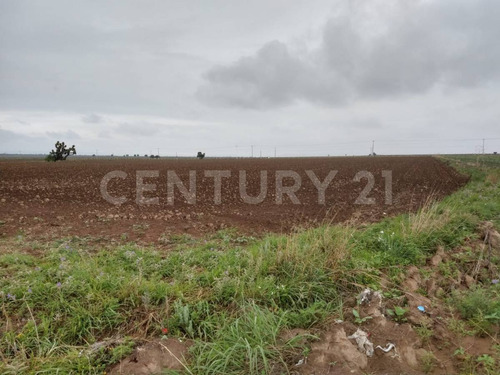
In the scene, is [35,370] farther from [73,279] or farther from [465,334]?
[465,334]

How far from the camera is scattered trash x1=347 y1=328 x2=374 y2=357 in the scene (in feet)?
8.50

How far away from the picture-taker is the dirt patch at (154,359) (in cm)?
245

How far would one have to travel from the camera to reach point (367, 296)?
3.31m

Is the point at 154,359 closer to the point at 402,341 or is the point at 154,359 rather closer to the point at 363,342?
the point at 363,342

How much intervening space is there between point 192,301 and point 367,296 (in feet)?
6.17

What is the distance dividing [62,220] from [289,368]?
7.42 meters

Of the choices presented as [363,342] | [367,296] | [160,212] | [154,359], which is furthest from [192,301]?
[160,212]

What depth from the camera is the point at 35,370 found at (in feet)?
8.00

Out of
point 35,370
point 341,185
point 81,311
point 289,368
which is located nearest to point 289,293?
point 289,368

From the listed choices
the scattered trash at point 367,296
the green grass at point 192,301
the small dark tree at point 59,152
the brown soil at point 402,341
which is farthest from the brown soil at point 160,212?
the small dark tree at point 59,152

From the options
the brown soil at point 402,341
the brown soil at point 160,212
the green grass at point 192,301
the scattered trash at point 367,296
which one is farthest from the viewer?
the brown soil at point 160,212

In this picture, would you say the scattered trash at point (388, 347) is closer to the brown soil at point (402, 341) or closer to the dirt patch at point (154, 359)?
the brown soil at point (402, 341)

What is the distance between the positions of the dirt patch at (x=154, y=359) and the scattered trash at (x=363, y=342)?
1.49 metres

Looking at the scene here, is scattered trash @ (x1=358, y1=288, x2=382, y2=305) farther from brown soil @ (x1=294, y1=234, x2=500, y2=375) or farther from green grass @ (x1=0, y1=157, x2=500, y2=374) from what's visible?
green grass @ (x1=0, y1=157, x2=500, y2=374)
